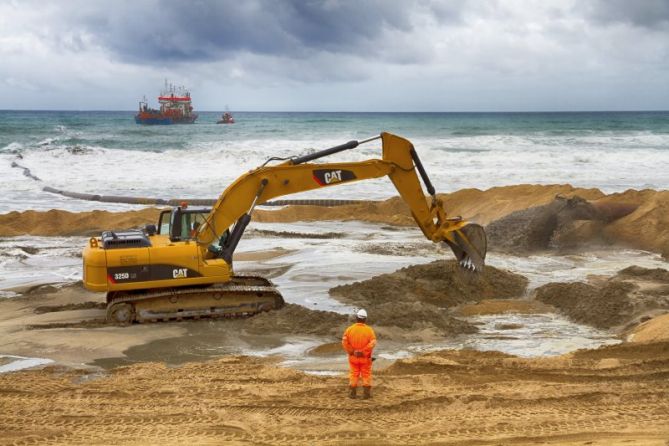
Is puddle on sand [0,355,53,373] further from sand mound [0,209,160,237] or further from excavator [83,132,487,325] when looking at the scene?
sand mound [0,209,160,237]

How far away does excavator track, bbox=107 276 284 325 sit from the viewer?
12.1 metres

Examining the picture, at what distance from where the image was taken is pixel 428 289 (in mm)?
13820

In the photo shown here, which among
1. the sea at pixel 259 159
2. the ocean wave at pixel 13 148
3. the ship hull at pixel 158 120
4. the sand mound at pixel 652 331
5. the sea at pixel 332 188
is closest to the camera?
the sand mound at pixel 652 331

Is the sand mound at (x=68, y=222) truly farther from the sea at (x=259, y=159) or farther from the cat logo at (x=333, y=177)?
the cat logo at (x=333, y=177)

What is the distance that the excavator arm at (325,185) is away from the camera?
12.3 m

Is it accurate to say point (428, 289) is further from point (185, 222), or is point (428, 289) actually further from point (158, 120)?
point (158, 120)

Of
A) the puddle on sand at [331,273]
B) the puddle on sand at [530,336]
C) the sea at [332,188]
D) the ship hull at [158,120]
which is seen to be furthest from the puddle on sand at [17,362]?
the ship hull at [158,120]

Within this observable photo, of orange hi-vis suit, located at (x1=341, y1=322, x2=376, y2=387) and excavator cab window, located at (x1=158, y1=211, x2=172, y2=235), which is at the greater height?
→ excavator cab window, located at (x1=158, y1=211, x2=172, y2=235)

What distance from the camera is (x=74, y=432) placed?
24.8 feet

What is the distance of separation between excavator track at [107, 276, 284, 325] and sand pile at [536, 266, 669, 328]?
4.78m

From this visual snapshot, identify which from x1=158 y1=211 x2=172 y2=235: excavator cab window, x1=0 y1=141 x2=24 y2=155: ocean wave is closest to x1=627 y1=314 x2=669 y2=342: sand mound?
x1=158 y1=211 x2=172 y2=235: excavator cab window

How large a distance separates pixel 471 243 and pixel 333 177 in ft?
8.34

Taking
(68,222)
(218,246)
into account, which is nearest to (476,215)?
(68,222)

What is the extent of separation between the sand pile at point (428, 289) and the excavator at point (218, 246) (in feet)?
3.23
